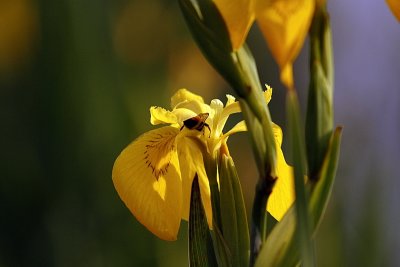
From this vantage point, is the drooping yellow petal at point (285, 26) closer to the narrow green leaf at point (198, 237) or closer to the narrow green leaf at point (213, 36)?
the narrow green leaf at point (213, 36)

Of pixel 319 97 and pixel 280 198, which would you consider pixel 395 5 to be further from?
pixel 280 198

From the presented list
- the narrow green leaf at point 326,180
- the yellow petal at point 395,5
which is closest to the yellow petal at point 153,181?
the narrow green leaf at point 326,180

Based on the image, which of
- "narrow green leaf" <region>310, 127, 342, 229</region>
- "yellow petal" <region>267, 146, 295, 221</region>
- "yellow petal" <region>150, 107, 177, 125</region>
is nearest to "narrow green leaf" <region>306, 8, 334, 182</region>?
"narrow green leaf" <region>310, 127, 342, 229</region>

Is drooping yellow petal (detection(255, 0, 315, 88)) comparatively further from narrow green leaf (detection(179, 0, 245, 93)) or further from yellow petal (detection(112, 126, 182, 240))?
yellow petal (detection(112, 126, 182, 240))

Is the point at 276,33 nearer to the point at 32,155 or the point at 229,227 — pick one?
the point at 229,227

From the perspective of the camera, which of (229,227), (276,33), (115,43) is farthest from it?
(115,43)

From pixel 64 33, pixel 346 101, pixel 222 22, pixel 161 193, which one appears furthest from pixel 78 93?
pixel 346 101

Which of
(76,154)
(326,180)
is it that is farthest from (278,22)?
(76,154)
